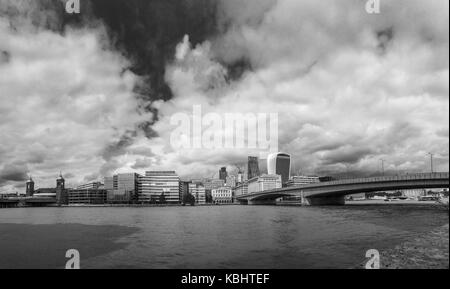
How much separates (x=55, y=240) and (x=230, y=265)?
76.0 ft

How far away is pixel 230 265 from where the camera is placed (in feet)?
71.7

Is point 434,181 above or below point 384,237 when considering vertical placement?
above

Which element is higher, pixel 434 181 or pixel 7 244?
pixel 434 181

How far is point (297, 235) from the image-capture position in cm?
3706

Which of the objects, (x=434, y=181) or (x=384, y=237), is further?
(x=434, y=181)
